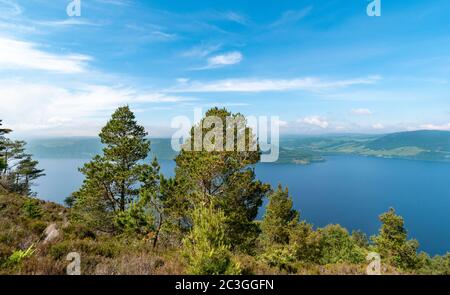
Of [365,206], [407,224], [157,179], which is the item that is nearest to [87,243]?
[157,179]

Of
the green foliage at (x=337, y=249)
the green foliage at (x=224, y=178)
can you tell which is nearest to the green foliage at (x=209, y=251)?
the green foliage at (x=224, y=178)

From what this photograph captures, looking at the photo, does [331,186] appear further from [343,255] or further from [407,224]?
[343,255]

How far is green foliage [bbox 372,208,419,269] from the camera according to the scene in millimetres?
25266

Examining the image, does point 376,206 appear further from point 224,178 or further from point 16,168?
point 16,168

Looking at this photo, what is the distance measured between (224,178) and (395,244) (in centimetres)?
2061

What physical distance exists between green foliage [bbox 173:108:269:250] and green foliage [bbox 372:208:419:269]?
52.6 feet

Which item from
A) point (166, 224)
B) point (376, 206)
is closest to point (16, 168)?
point (166, 224)

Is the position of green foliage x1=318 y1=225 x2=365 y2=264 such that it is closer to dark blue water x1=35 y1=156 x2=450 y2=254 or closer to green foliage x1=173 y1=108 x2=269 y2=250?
green foliage x1=173 y1=108 x2=269 y2=250

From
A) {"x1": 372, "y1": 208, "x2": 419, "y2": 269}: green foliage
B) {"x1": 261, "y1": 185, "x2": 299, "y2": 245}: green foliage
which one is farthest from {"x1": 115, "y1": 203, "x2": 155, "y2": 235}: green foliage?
{"x1": 372, "y1": 208, "x2": 419, "y2": 269}: green foliage

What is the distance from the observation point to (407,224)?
119 m

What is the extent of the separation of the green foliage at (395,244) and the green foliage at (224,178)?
16.0 meters

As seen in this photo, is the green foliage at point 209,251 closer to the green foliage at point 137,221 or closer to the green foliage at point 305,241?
the green foliage at point 137,221

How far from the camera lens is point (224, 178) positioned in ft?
57.8
